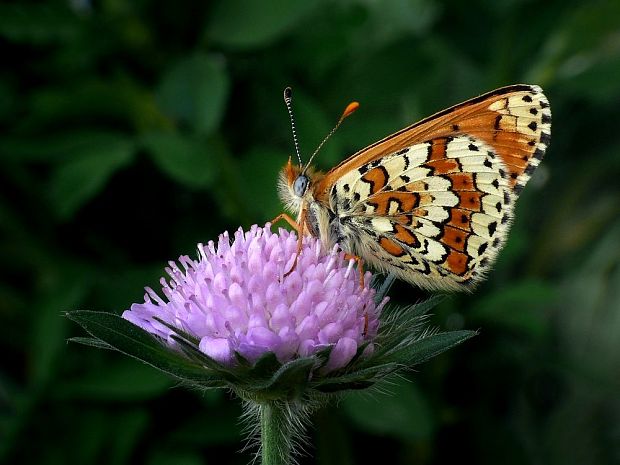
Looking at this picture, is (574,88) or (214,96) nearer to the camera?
(214,96)

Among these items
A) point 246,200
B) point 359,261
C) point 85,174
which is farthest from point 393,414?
point 85,174

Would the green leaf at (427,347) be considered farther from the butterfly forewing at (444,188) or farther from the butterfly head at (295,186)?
the butterfly head at (295,186)

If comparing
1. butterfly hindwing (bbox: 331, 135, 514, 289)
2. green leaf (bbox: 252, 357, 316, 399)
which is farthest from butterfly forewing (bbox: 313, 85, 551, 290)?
green leaf (bbox: 252, 357, 316, 399)

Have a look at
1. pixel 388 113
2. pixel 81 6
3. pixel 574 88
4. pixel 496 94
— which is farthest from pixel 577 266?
pixel 81 6

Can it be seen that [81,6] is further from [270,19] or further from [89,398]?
[89,398]

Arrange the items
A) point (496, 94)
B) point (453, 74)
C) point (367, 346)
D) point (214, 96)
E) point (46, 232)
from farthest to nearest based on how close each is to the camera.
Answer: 1. point (453, 74)
2. point (46, 232)
3. point (214, 96)
4. point (496, 94)
5. point (367, 346)

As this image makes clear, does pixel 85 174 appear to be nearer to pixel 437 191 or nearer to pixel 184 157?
pixel 184 157

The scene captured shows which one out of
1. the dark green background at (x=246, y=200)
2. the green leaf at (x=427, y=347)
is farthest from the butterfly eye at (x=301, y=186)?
the dark green background at (x=246, y=200)
